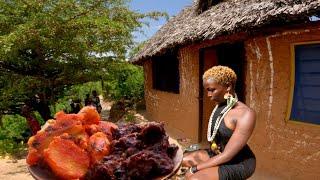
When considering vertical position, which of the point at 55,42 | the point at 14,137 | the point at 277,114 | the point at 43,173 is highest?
the point at 55,42

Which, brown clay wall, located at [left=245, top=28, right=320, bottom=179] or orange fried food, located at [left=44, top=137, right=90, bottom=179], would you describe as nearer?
orange fried food, located at [left=44, top=137, right=90, bottom=179]

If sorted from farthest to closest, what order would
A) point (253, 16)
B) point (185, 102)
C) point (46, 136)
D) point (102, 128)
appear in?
point (185, 102)
point (253, 16)
point (102, 128)
point (46, 136)

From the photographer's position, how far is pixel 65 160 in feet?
6.16

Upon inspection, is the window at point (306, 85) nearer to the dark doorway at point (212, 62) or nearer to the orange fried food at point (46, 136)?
the dark doorway at point (212, 62)

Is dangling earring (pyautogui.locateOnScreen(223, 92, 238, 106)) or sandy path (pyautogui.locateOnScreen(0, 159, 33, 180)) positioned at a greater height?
dangling earring (pyautogui.locateOnScreen(223, 92, 238, 106))

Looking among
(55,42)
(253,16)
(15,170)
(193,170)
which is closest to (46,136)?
(193,170)

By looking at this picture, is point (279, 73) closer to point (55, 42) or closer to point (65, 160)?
point (65, 160)

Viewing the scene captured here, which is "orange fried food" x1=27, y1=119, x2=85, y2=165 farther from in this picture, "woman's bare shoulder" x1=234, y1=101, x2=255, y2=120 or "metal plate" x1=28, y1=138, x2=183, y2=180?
"woman's bare shoulder" x1=234, y1=101, x2=255, y2=120

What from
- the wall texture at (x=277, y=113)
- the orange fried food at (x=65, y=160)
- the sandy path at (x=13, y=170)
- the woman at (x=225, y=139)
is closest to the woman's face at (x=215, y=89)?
the woman at (x=225, y=139)

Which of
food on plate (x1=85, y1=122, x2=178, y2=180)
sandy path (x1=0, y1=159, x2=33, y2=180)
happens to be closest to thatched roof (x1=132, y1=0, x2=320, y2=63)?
food on plate (x1=85, y1=122, x2=178, y2=180)

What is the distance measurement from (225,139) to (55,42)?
7.31 metres

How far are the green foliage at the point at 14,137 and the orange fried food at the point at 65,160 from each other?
8115 millimetres

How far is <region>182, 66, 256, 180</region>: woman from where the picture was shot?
2.31m

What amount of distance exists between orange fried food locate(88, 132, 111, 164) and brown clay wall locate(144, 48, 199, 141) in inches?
267
